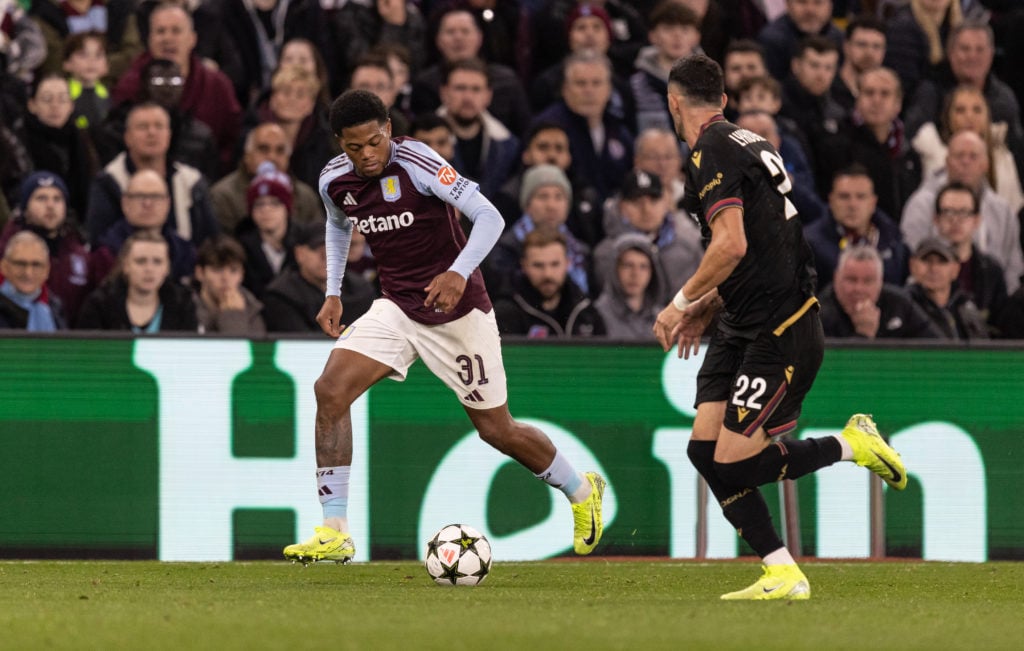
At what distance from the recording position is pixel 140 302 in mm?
11359

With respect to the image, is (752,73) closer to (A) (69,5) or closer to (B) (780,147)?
(B) (780,147)

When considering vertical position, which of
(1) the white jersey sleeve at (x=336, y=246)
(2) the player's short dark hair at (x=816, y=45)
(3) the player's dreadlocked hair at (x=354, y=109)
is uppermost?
(2) the player's short dark hair at (x=816, y=45)

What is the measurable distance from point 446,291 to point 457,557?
4.34ft

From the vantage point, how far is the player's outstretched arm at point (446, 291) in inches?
332

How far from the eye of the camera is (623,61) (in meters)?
15.0

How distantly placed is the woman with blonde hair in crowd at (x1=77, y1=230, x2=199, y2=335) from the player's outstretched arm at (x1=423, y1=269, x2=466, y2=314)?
11.1 ft

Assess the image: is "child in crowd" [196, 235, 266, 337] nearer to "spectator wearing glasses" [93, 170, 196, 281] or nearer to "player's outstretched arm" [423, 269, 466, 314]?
"spectator wearing glasses" [93, 170, 196, 281]

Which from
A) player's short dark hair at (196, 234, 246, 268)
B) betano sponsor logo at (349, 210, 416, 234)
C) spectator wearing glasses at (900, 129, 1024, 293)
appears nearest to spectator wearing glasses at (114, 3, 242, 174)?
player's short dark hair at (196, 234, 246, 268)

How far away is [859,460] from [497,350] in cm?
201

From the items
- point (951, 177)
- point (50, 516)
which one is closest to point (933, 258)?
point (951, 177)

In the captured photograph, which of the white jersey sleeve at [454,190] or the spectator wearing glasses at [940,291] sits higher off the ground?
the white jersey sleeve at [454,190]

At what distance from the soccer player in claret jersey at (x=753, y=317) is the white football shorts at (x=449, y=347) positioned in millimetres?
1510

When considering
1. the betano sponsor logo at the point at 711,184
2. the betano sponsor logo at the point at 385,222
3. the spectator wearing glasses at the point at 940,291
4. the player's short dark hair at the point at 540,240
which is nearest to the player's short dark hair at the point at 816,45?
the spectator wearing glasses at the point at 940,291

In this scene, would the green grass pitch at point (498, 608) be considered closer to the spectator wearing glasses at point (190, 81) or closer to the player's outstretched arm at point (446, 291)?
the player's outstretched arm at point (446, 291)
